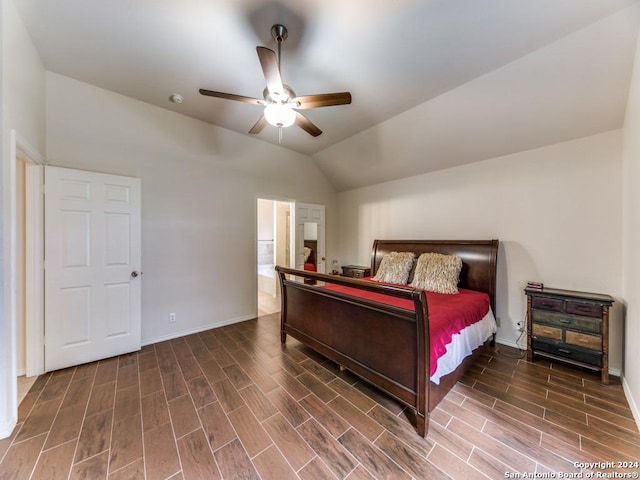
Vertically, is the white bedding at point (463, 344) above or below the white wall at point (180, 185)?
below

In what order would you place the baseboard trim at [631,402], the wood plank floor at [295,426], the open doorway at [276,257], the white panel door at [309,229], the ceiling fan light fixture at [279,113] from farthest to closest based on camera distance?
1. the open doorway at [276,257]
2. the white panel door at [309,229]
3. the ceiling fan light fixture at [279,113]
4. the baseboard trim at [631,402]
5. the wood plank floor at [295,426]

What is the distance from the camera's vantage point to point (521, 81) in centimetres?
225

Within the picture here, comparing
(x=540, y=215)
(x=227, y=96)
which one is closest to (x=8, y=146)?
(x=227, y=96)

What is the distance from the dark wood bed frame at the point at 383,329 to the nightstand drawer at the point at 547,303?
16.5 inches

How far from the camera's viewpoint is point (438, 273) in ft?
10.2

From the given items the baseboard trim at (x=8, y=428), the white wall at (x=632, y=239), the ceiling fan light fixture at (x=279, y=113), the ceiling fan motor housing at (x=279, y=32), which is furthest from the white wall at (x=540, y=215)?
the baseboard trim at (x=8, y=428)

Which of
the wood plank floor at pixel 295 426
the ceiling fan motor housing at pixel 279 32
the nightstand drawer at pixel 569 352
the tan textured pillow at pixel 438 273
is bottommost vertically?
the wood plank floor at pixel 295 426

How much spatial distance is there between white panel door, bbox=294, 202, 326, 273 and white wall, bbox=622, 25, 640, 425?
3.99m

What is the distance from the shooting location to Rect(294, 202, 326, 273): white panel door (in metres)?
4.66

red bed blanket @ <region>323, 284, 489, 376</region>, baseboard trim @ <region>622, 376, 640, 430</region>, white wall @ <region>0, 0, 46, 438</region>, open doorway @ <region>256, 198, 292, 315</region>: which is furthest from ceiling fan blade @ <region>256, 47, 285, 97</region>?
baseboard trim @ <region>622, 376, 640, 430</region>

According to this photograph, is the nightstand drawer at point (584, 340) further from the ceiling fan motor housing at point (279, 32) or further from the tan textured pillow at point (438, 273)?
the ceiling fan motor housing at point (279, 32)

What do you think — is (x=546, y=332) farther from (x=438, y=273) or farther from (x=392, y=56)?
(x=392, y=56)

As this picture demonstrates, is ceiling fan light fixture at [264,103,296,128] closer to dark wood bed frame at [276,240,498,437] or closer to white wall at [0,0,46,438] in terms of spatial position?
dark wood bed frame at [276,240,498,437]

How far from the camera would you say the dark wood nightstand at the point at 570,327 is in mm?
2289
